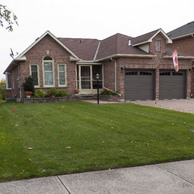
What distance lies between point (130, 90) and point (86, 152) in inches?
496

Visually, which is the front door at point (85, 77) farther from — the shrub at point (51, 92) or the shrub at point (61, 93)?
the shrub at point (51, 92)

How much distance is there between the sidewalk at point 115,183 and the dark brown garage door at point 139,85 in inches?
514

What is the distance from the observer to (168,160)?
4.47 metres

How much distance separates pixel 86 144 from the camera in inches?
212

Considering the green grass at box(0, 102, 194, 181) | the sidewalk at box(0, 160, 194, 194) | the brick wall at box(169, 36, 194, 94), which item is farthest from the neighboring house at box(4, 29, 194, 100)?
the sidewalk at box(0, 160, 194, 194)

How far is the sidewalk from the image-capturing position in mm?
3240

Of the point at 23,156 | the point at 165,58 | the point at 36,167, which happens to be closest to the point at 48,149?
the point at 23,156

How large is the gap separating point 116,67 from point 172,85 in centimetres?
551

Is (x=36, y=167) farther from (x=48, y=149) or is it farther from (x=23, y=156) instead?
(x=48, y=149)

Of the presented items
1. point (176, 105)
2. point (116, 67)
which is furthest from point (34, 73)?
point (176, 105)

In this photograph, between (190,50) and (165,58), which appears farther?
(190,50)

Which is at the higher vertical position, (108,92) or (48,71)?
(48,71)

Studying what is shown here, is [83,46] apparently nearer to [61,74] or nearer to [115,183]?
[61,74]

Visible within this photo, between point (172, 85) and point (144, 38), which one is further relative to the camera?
point (172, 85)
